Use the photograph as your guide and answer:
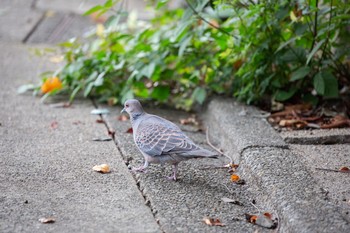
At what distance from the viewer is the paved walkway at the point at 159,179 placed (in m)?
3.21

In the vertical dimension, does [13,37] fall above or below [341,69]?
below

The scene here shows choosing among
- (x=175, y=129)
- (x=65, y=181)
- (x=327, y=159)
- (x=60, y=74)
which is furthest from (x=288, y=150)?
(x=60, y=74)

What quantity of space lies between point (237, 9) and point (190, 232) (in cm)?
202

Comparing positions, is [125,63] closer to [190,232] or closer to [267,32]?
[267,32]

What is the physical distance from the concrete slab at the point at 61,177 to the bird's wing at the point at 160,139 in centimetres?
23

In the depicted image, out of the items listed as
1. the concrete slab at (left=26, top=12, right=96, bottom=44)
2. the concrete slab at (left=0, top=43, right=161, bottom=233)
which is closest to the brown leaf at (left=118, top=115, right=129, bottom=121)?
the concrete slab at (left=0, top=43, right=161, bottom=233)

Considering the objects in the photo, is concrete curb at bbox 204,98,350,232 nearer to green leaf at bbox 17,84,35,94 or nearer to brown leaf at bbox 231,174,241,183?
brown leaf at bbox 231,174,241,183

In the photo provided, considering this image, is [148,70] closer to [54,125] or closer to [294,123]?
[54,125]

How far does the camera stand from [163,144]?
3799 millimetres

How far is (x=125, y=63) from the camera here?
545cm

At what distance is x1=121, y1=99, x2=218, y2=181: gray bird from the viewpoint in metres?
3.71

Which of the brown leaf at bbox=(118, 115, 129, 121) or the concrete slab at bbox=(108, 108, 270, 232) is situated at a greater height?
the concrete slab at bbox=(108, 108, 270, 232)

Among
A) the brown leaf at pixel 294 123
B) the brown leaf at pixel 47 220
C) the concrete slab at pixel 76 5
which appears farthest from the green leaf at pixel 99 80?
the concrete slab at pixel 76 5

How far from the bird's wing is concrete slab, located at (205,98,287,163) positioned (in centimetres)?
52
